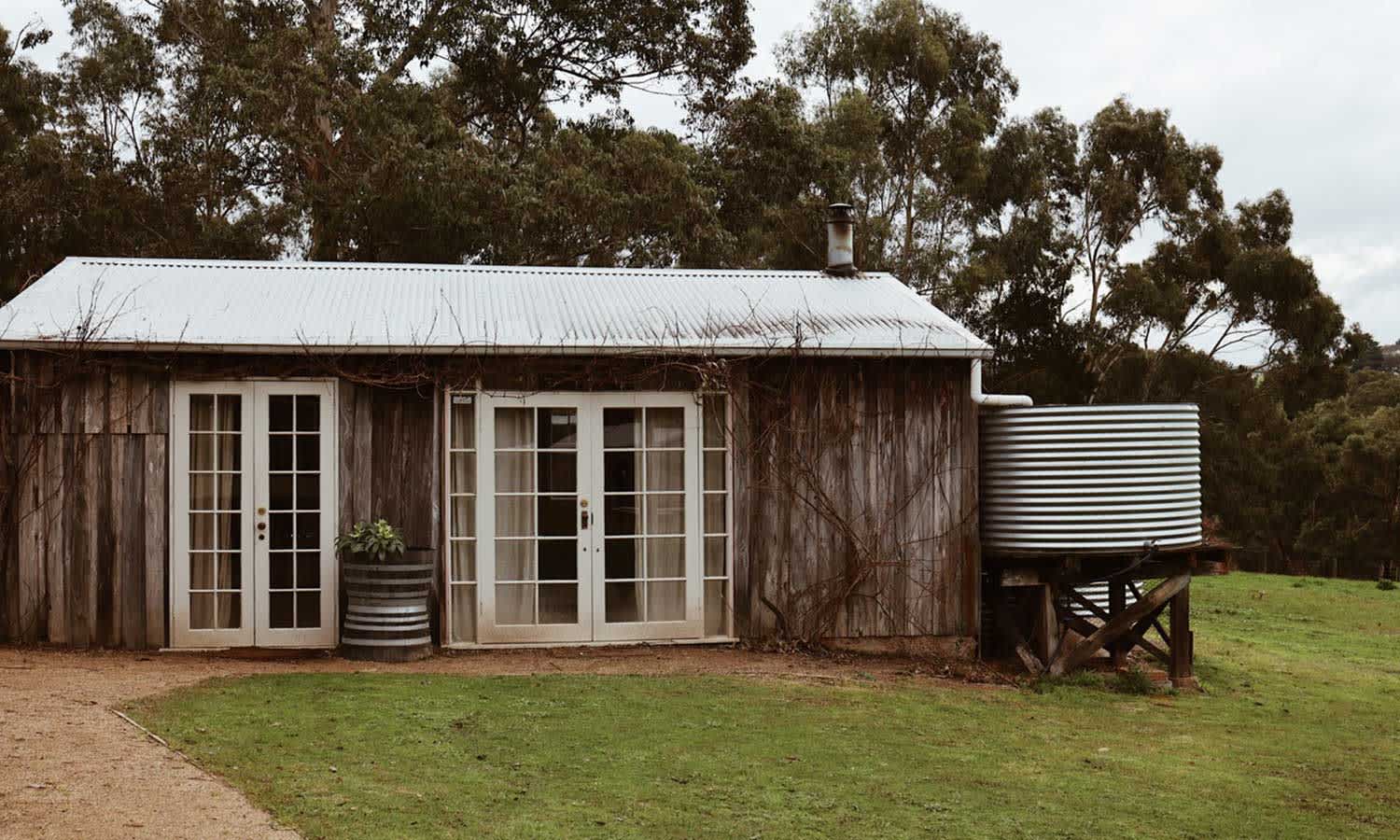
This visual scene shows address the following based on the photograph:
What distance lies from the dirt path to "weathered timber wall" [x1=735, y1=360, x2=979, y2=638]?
1.61ft

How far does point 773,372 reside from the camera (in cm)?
1052

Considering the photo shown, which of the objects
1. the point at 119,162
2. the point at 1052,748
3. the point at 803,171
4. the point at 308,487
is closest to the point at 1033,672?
the point at 1052,748

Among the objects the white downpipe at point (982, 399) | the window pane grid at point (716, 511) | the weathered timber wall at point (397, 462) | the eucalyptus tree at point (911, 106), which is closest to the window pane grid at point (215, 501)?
the weathered timber wall at point (397, 462)

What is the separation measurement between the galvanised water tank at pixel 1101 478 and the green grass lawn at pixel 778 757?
4.02ft

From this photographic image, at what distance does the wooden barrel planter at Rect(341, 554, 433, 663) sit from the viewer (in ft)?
31.6

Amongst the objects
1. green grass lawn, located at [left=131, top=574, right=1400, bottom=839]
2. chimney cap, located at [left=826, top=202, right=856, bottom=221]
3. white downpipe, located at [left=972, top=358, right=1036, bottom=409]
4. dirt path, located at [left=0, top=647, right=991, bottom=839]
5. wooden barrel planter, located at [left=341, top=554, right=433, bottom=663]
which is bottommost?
green grass lawn, located at [left=131, top=574, right=1400, bottom=839]

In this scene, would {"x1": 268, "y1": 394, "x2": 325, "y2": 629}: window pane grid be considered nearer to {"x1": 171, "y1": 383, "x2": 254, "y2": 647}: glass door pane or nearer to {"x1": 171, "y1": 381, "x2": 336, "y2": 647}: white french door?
{"x1": 171, "y1": 381, "x2": 336, "y2": 647}: white french door

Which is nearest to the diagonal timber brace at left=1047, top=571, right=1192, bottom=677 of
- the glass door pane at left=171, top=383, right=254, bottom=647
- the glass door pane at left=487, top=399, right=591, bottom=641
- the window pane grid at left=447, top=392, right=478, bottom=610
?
the glass door pane at left=487, top=399, right=591, bottom=641

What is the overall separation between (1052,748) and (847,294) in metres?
5.45

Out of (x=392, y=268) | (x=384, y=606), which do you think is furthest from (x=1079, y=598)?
(x=392, y=268)

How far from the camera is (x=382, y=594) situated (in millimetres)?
9625

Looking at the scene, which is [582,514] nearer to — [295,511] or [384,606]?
[384,606]

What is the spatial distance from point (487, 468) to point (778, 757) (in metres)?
4.02

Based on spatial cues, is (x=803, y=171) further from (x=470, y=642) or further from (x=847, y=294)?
(x=470, y=642)
